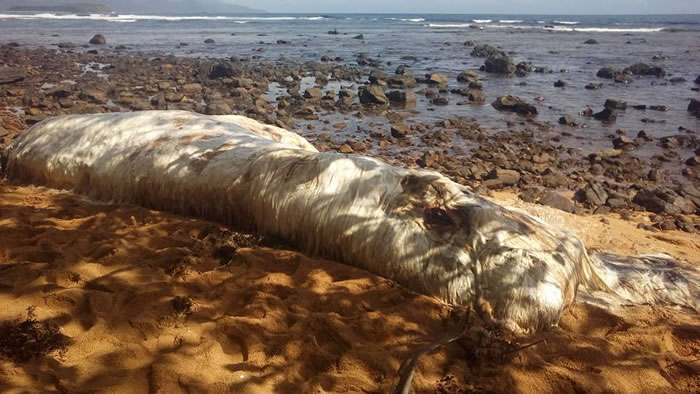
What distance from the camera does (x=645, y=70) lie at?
74.6ft

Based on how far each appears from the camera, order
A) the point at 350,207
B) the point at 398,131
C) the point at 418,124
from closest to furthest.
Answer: the point at 350,207
the point at 398,131
the point at 418,124

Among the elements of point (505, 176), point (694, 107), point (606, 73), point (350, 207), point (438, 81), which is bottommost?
point (505, 176)

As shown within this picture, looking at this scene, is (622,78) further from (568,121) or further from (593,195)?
(593,195)

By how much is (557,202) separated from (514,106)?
8.17 m

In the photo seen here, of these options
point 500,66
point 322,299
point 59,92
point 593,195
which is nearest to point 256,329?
point 322,299

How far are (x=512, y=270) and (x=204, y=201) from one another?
3292 millimetres

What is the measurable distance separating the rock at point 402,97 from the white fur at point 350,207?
10256 mm

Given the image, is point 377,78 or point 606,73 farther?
point 606,73

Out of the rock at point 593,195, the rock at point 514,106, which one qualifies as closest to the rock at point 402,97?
the rock at point 514,106

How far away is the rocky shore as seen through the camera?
26.4 ft

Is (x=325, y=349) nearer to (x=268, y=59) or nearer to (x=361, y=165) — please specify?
(x=361, y=165)

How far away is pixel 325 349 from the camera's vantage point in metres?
3.22

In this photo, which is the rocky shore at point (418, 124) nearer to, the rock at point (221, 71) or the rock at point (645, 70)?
the rock at point (221, 71)

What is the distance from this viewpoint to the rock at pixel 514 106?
46.6 feet
